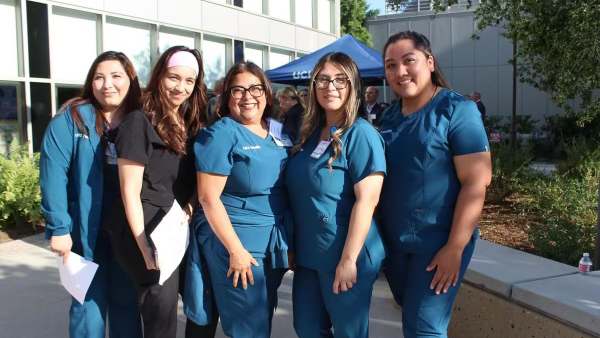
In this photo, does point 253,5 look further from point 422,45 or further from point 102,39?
point 422,45

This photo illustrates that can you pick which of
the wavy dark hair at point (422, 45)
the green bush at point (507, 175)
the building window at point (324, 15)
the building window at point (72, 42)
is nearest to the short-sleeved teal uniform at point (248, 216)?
the wavy dark hair at point (422, 45)

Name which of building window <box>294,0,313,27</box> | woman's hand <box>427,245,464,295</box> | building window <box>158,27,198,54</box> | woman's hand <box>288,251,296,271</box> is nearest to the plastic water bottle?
woman's hand <box>427,245,464,295</box>

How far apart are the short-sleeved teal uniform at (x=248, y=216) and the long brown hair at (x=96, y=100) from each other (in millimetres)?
540

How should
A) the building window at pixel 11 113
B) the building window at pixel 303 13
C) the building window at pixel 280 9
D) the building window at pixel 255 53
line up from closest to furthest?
the building window at pixel 11 113 → the building window at pixel 255 53 → the building window at pixel 280 9 → the building window at pixel 303 13

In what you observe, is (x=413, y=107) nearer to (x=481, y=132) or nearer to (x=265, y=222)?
(x=481, y=132)

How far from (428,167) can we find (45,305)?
3.44 metres

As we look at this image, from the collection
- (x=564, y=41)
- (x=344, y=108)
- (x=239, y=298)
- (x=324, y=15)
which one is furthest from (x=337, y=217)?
(x=324, y=15)

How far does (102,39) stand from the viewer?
11.0 meters

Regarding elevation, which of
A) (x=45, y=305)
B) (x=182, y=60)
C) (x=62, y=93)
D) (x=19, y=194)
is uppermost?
(x=62, y=93)

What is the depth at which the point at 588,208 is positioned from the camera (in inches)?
191

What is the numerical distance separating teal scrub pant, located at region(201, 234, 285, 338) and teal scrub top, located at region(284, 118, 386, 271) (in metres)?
0.26

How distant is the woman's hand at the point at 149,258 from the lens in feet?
8.25

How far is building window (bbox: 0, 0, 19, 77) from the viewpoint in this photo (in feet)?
30.0

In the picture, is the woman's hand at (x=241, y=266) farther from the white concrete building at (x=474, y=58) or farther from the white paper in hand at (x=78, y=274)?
the white concrete building at (x=474, y=58)
